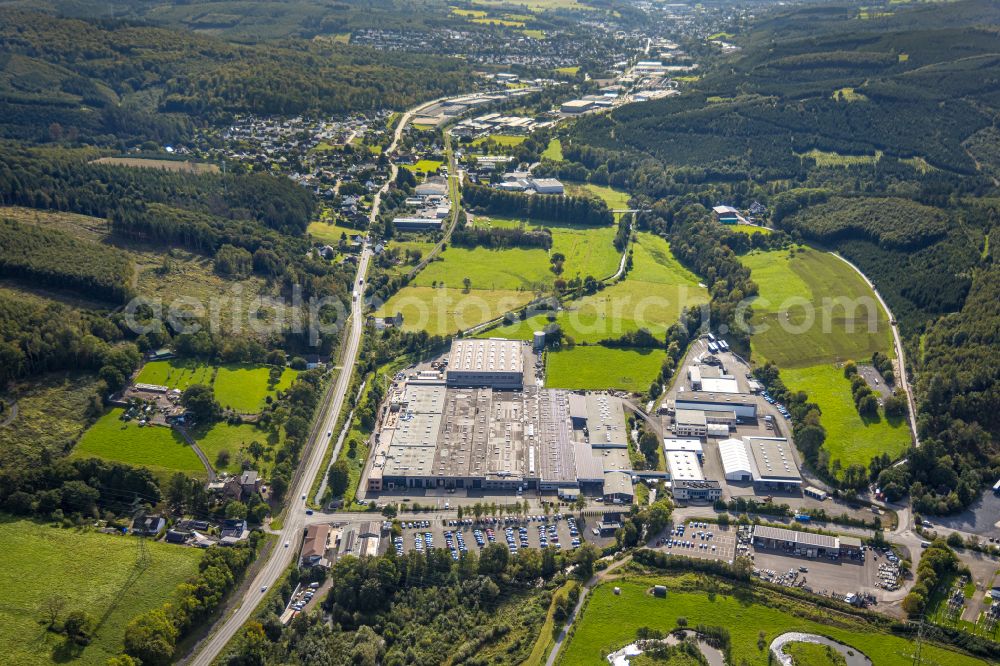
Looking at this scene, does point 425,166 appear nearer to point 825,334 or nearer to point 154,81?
point 154,81

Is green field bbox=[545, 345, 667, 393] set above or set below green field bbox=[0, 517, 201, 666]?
above

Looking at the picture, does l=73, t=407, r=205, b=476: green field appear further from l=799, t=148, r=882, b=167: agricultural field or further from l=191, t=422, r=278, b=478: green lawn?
l=799, t=148, r=882, b=167: agricultural field

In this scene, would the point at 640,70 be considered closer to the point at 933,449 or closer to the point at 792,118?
the point at 792,118

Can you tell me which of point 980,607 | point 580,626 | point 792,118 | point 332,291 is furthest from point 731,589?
point 792,118

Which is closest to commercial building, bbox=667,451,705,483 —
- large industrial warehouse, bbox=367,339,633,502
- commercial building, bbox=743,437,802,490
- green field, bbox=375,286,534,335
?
large industrial warehouse, bbox=367,339,633,502

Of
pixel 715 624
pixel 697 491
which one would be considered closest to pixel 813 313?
pixel 697 491

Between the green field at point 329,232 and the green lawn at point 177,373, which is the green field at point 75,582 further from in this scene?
the green field at point 329,232

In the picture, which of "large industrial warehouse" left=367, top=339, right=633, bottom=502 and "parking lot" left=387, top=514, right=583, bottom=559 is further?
"large industrial warehouse" left=367, top=339, right=633, bottom=502
